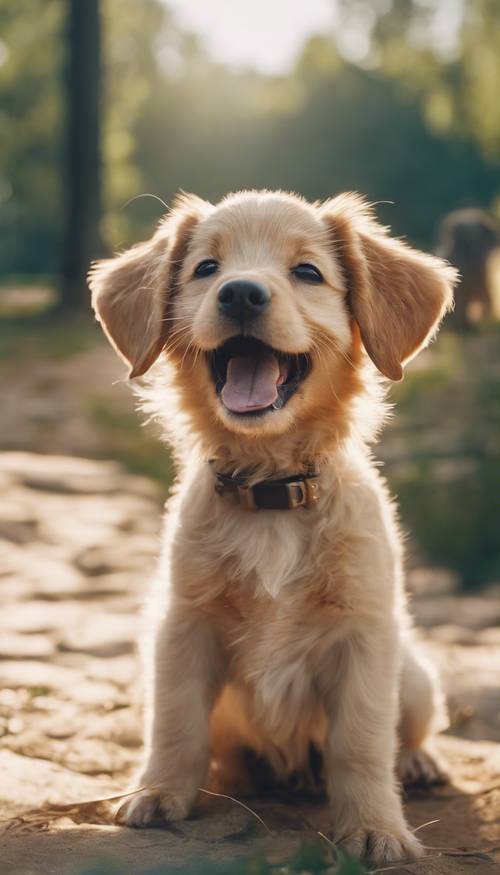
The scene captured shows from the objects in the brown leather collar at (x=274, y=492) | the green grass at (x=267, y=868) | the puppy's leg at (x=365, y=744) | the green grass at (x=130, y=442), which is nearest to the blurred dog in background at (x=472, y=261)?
the green grass at (x=130, y=442)

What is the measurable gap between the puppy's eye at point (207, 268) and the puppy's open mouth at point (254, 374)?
317 millimetres

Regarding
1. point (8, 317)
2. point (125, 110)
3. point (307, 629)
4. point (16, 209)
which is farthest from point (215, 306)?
point (16, 209)

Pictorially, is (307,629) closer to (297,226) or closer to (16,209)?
(297,226)

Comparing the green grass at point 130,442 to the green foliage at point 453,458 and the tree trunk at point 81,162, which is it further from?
the tree trunk at point 81,162

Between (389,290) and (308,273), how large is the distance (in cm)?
28

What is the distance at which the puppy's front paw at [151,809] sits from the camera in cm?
277

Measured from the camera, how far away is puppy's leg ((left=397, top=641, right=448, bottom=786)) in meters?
3.32

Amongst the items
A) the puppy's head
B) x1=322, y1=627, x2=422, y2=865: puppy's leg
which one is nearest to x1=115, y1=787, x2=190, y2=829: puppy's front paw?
x1=322, y1=627, x2=422, y2=865: puppy's leg

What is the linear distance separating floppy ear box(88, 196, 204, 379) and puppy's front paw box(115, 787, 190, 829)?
4.33 ft

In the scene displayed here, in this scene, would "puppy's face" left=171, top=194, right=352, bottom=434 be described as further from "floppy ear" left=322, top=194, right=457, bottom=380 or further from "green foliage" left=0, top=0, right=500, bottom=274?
"green foliage" left=0, top=0, right=500, bottom=274

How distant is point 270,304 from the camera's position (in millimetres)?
2816

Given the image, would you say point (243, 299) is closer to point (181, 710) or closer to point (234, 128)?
point (181, 710)

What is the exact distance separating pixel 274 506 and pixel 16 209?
29326 mm

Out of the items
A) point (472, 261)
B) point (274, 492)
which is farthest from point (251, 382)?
point (472, 261)
